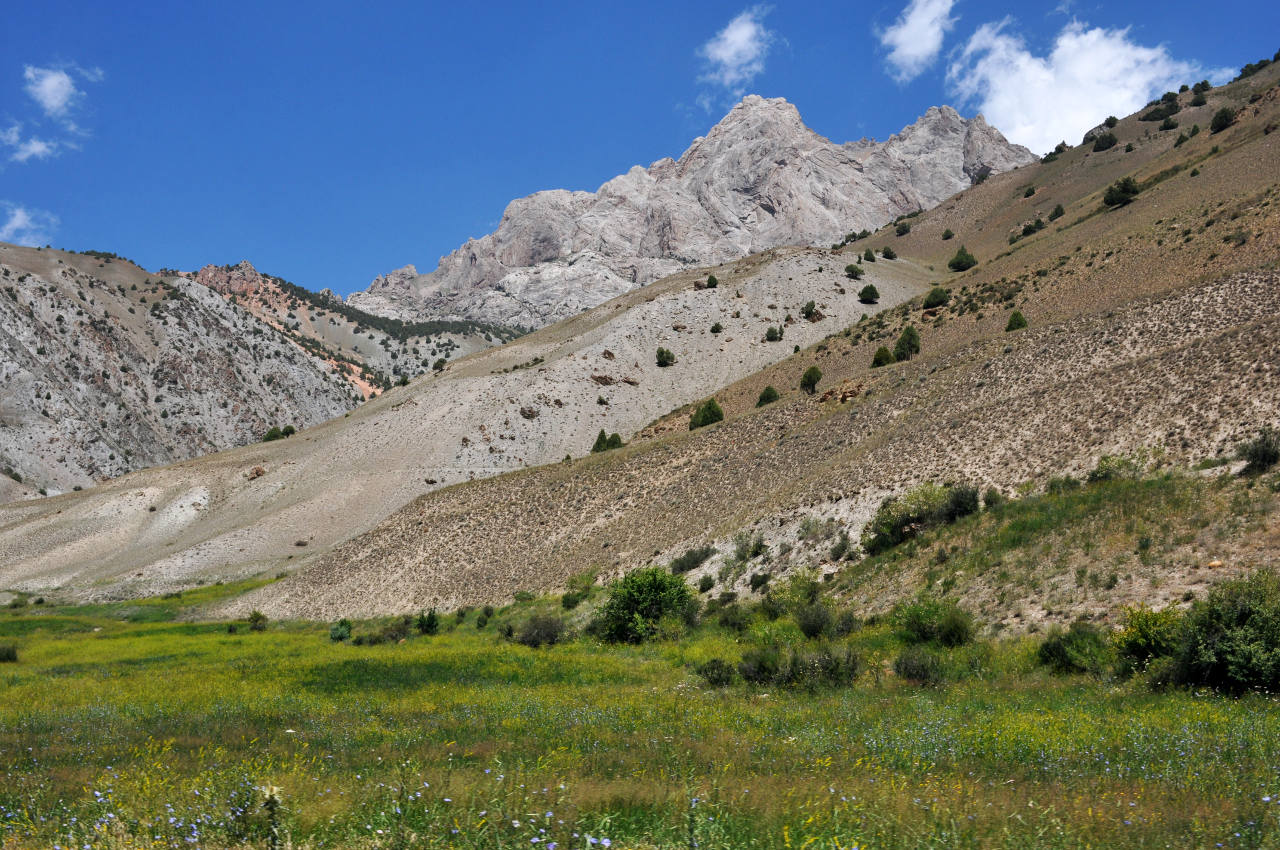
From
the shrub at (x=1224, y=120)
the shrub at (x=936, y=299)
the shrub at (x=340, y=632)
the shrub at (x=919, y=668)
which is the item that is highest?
the shrub at (x=1224, y=120)

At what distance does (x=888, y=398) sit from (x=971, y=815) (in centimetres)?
3698

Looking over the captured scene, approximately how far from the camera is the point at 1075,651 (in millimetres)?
17344

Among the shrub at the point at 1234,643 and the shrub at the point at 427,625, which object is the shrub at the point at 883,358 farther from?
the shrub at the point at 1234,643

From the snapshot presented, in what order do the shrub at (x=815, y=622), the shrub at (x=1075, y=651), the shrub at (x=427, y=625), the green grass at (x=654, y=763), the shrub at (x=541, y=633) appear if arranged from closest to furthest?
the green grass at (x=654, y=763) < the shrub at (x=1075, y=651) < the shrub at (x=815, y=622) < the shrub at (x=541, y=633) < the shrub at (x=427, y=625)

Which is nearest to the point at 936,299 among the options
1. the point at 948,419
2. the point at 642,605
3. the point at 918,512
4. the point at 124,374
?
the point at 948,419

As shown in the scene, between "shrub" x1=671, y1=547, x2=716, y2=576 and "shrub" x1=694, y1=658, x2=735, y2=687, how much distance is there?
13.9 m

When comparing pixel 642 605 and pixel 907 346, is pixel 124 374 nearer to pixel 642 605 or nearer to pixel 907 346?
pixel 907 346

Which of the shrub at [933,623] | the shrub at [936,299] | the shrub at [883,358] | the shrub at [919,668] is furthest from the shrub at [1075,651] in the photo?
the shrub at [936,299]

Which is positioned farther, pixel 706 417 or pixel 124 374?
pixel 124 374

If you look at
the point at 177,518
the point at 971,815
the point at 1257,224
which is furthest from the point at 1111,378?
the point at 177,518

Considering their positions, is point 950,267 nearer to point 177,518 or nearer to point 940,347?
point 940,347

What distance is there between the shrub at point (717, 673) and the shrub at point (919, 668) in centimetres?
415

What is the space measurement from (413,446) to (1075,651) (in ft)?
217

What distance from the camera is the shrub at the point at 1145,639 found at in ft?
52.3
